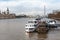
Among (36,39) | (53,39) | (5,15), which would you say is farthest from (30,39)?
(5,15)

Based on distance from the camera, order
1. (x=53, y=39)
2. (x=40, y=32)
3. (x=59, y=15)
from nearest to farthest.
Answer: (x=53, y=39)
(x=40, y=32)
(x=59, y=15)

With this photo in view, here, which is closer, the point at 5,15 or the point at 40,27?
the point at 40,27

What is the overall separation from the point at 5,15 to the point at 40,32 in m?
134

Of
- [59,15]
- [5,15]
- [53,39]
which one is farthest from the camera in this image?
[5,15]

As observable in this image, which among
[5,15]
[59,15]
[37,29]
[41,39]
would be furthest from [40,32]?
[5,15]

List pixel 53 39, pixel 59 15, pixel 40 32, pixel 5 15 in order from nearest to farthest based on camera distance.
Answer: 1. pixel 53 39
2. pixel 40 32
3. pixel 59 15
4. pixel 5 15

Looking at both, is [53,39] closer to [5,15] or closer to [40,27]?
[40,27]

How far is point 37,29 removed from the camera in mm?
31531

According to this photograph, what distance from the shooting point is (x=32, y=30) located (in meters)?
32.3

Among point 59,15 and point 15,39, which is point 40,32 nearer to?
point 15,39

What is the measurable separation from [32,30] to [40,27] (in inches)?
54.6

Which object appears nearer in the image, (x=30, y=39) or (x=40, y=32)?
(x=30, y=39)

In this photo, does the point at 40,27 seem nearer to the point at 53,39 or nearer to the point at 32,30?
the point at 32,30

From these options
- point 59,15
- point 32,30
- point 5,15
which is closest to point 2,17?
point 5,15
